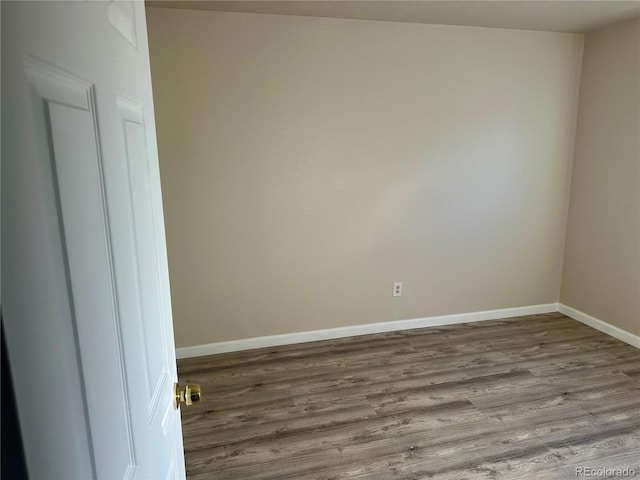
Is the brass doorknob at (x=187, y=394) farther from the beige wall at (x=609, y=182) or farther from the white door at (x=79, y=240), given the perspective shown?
the beige wall at (x=609, y=182)

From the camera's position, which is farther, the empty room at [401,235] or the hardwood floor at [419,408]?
the empty room at [401,235]

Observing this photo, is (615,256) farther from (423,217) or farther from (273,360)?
(273,360)

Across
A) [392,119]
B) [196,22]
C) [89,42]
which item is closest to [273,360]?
[392,119]

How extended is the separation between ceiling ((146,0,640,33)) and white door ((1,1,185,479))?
188cm

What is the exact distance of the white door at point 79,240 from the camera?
409mm

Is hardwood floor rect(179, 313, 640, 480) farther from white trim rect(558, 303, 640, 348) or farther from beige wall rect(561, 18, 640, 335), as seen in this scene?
beige wall rect(561, 18, 640, 335)

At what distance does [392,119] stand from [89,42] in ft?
8.69

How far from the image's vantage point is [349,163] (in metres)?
3.02

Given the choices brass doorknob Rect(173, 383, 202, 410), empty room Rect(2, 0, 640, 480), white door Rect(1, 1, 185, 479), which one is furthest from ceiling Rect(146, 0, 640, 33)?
brass doorknob Rect(173, 383, 202, 410)

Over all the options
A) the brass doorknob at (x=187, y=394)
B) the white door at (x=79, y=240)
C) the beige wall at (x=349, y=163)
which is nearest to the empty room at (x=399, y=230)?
the beige wall at (x=349, y=163)

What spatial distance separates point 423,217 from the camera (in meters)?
3.27

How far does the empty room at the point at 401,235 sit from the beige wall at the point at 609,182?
0.05 feet

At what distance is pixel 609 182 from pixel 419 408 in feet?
7.54

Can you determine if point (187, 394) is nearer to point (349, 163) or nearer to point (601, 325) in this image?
point (349, 163)
